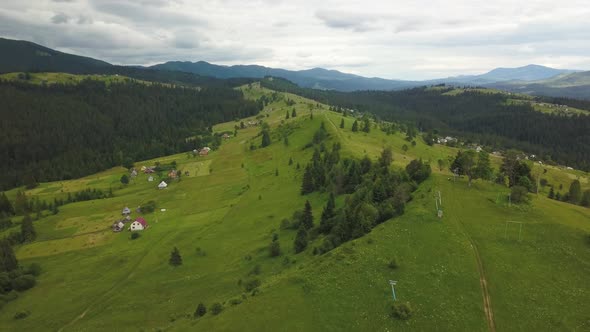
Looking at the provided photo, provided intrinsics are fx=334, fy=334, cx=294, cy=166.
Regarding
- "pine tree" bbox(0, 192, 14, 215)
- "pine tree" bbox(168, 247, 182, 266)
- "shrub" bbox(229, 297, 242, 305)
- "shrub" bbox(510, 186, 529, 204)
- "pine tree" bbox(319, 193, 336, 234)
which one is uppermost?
"shrub" bbox(510, 186, 529, 204)

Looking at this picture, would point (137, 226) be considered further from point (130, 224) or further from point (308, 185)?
point (308, 185)

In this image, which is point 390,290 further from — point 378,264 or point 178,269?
point 178,269

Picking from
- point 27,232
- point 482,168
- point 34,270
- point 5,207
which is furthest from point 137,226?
point 482,168

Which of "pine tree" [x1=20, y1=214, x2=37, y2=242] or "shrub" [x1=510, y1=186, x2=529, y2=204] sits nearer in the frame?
"shrub" [x1=510, y1=186, x2=529, y2=204]

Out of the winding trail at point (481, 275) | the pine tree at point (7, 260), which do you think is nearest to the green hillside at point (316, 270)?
the winding trail at point (481, 275)

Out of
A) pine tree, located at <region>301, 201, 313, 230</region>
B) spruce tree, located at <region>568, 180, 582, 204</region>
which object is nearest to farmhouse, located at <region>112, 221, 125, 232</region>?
pine tree, located at <region>301, 201, 313, 230</region>

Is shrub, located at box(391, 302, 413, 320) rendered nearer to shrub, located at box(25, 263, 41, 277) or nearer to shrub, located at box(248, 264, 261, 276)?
shrub, located at box(248, 264, 261, 276)

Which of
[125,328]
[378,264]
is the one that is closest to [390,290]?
[378,264]
